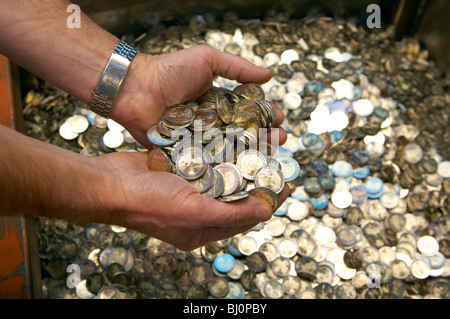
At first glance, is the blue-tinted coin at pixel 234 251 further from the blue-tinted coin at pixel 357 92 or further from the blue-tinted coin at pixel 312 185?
the blue-tinted coin at pixel 357 92

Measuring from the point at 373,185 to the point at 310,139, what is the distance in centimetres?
33

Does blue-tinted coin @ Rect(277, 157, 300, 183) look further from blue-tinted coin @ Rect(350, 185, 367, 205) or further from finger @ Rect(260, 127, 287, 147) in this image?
blue-tinted coin @ Rect(350, 185, 367, 205)

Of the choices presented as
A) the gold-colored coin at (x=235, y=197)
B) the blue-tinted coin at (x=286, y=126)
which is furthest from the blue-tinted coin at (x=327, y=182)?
the gold-colored coin at (x=235, y=197)

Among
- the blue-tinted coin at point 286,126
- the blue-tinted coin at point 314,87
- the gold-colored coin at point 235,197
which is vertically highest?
the blue-tinted coin at point 314,87

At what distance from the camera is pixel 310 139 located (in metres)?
1.82

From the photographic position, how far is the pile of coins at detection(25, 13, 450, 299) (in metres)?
1.44

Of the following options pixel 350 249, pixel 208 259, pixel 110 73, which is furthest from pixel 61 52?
pixel 350 249

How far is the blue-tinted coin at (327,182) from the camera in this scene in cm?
173

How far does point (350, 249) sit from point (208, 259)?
57 cm

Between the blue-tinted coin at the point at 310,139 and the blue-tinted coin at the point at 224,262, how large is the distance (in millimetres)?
605
